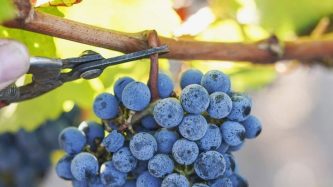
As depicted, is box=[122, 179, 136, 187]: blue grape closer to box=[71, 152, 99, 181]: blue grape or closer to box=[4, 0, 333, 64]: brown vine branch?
box=[71, 152, 99, 181]: blue grape

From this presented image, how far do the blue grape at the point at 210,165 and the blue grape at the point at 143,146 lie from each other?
46mm

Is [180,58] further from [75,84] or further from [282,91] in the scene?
[282,91]

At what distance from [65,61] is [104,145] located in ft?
0.31

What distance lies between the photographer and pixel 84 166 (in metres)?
0.64

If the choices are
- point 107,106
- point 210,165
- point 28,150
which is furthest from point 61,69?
point 28,150

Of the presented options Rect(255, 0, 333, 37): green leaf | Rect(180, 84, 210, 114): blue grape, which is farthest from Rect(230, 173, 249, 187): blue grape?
Rect(255, 0, 333, 37): green leaf

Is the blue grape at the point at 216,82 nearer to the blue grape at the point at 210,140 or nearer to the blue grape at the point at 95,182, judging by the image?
the blue grape at the point at 210,140

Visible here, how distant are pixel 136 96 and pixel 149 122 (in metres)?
0.04

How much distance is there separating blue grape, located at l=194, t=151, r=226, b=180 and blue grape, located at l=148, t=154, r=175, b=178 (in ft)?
0.09

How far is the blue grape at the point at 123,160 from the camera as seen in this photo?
2.02ft

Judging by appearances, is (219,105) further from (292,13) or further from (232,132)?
(292,13)

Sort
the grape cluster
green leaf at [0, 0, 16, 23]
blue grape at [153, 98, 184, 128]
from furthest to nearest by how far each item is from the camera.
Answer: the grape cluster < blue grape at [153, 98, 184, 128] < green leaf at [0, 0, 16, 23]

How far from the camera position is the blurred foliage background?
0.87 meters

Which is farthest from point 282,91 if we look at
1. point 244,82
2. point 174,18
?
point 174,18
